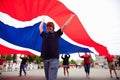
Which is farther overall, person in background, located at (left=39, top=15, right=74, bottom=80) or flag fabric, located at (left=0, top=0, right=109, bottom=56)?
flag fabric, located at (left=0, top=0, right=109, bottom=56)

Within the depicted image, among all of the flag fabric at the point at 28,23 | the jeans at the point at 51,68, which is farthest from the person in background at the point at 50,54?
the flag fabric at the point at 28,23

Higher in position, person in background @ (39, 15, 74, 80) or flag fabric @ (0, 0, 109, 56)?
flag fabric @ (0, 0, 109, 56)

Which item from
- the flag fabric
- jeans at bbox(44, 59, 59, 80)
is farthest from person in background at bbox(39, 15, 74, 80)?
the flag fabric

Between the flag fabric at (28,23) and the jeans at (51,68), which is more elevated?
the flag fabric at (28,23)

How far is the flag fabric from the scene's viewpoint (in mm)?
8445

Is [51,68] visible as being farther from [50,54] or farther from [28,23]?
[28,23]

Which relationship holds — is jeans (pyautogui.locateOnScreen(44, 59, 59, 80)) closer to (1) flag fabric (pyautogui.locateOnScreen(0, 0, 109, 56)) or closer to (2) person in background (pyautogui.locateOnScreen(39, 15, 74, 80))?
(2) person in background (pyautogui.locateOnScreen(39, 15, 74, 80))

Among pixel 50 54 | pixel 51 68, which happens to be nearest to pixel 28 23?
pixel 50 54

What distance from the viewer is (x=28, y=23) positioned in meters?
8.48

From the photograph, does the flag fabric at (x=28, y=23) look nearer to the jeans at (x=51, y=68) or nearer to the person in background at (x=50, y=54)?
the person in background at (x=50, y=54)

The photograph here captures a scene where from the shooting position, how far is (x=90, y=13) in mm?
8672

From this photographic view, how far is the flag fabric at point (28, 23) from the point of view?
845 centimetres

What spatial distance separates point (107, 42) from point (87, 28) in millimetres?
798

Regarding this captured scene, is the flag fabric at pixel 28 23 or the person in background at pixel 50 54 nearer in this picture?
the person in background at pixel 50 54
